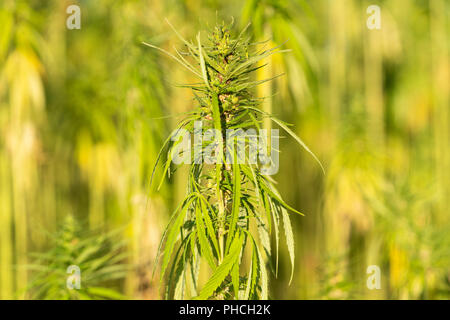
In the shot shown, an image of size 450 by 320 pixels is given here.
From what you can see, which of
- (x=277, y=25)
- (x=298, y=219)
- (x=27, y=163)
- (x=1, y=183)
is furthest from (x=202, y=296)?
(x=298, y=219)

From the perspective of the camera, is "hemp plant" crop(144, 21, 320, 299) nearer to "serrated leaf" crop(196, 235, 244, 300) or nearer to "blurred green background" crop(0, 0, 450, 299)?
"serrated leaf" crop(196, 235, 244, 300)

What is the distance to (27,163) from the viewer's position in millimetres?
5820

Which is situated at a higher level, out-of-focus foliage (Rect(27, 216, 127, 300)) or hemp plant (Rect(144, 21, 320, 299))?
hemp plant (Rect(144, 21, 320, 299))

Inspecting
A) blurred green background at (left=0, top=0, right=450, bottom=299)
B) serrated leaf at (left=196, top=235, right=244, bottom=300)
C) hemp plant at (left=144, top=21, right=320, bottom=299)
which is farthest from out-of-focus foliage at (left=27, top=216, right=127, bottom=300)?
serrated leaf at (left=196, top=235, right=244, bottom=300)

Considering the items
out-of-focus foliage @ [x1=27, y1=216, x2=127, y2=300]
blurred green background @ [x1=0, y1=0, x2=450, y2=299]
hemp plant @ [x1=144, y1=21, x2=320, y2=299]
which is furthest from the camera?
blurred green background @ [x1=0, y1=0, x2=450, y2=299]

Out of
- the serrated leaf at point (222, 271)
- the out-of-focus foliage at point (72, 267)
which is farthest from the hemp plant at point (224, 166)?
the out-of-focus foliage at point (72, 267)

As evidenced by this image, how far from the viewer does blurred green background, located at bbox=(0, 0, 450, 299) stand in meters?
4.11

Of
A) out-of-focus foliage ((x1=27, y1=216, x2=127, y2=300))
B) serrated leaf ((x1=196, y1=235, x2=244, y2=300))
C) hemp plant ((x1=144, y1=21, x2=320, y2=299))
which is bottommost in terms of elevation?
out-of-focus foliage ((x1=27, y1=216, x2=127, y2=300))

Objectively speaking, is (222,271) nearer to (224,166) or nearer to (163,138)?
(224,166)

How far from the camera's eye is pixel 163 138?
4750 millimetres

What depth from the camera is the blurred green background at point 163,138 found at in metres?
4.11

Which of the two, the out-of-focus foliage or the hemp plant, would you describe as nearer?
the hemp plant
